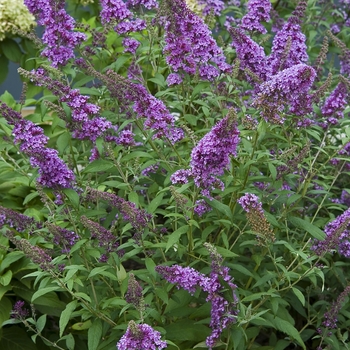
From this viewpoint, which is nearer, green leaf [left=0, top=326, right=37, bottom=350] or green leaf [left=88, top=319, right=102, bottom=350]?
green leaf [left=88, top=319, right=102, bottom=350]

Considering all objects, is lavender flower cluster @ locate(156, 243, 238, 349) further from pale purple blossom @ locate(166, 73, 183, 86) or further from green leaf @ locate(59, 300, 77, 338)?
pale purple blossom @ locate(166, 73, 183, 86)

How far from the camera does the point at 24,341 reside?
17.8ft

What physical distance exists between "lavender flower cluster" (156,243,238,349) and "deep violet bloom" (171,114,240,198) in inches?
14.7

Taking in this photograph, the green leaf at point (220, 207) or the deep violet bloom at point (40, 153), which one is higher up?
the deep violet bloom at point (40, 153)

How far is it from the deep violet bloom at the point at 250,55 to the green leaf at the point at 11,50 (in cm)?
353

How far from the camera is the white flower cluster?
740cm

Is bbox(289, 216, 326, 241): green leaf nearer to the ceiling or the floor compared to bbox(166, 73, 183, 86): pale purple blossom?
nearer to the floor

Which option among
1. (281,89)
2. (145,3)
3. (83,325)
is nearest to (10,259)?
(83,325)

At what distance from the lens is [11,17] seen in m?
7.47

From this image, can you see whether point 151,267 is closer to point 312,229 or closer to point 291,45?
point 312,229

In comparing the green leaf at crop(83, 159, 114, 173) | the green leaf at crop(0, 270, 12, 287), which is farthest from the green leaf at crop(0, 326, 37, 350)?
the green leaf at crop(83, 159, 114, 173)

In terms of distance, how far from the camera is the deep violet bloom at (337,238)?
3643 millimetres

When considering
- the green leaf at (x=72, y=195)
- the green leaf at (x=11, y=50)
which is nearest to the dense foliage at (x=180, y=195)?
the green leaf at (x=72, y=195)

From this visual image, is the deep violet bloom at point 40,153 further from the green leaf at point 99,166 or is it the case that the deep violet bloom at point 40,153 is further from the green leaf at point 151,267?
the green leaf at point 151,267
